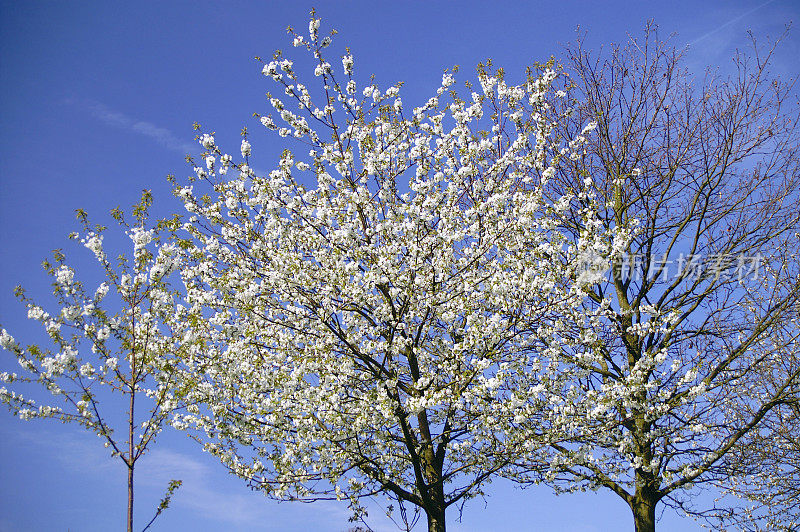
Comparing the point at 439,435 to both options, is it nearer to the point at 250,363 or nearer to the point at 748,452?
the point at 250,363

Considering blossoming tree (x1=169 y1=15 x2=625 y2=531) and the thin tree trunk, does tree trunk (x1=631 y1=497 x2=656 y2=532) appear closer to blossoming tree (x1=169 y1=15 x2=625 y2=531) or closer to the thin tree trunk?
blossoming tree (x1=169 y1=15 x2=625 y2=531)

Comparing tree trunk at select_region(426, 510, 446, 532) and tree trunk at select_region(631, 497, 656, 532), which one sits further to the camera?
tree trunk at select_region(631, 497, 656, 532)

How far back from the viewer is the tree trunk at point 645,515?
11250 millimetres

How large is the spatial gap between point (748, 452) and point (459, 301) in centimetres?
771

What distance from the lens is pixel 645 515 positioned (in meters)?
11.3

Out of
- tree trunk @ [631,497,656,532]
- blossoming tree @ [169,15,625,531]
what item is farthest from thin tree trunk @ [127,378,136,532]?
tree trunk @ [631,497,656,532]

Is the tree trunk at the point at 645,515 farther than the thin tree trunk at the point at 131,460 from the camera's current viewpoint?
Yes

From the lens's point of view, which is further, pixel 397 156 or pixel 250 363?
pixel 397 156

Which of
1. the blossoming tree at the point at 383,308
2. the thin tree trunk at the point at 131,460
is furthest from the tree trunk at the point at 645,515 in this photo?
the thin tree trunk at the point at 131,460

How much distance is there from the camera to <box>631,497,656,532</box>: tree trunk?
11.2m

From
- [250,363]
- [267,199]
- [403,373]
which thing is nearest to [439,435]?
[403,373]

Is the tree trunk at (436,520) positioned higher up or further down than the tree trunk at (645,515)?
further down

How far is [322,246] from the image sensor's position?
10.7 meters

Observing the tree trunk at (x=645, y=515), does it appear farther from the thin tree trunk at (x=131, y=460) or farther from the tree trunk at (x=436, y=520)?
the thin tree trunk at (x=131, y=460)
